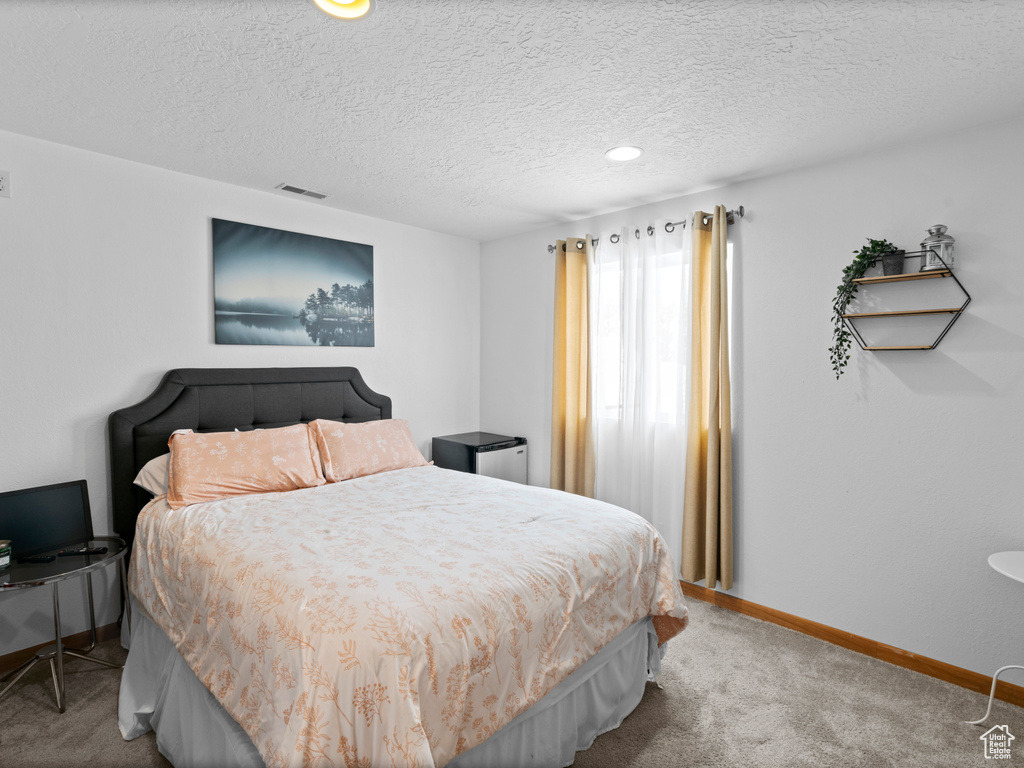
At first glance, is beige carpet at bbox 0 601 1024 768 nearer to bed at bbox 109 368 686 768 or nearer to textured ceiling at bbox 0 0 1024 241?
bed at bbox 109 368 686 768

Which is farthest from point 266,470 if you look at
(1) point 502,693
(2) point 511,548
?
(1) point 502,693

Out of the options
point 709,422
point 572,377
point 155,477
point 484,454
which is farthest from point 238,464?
point 709,422

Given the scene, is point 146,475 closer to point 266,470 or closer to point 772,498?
point 266,470

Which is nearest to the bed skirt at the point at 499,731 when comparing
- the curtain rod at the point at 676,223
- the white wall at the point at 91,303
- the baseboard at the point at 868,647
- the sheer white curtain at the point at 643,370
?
the white wall at the point at 91,303

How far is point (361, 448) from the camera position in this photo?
323 cm

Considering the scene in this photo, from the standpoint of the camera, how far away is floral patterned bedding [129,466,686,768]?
1375mm

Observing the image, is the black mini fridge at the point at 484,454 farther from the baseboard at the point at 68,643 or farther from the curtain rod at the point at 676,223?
the baseboard at the point at 68,643

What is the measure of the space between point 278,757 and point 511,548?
91 centimetres

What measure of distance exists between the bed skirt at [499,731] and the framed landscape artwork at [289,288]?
1.71 m

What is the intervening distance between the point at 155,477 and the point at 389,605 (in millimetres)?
1854

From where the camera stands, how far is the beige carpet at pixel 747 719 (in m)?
1.98

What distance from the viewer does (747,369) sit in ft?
10.3

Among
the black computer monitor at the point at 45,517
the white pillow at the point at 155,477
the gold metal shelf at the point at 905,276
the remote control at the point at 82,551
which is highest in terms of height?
the gold metal shelf at the point at 905,276

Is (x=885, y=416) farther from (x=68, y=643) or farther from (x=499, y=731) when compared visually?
(x=68, y=643)
